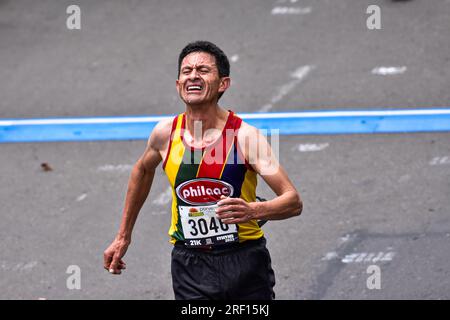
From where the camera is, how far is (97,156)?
37.3 feet

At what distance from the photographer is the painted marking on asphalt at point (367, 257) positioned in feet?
30.1

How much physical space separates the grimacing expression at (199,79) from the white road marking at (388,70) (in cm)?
579

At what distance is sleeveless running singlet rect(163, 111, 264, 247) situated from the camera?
21.9 ft

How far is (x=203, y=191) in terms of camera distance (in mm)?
6711

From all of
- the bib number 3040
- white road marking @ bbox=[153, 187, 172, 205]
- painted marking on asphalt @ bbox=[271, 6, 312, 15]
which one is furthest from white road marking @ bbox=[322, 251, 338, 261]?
painted marking on asphalt @ bbox=[271, 6, 312, 15]

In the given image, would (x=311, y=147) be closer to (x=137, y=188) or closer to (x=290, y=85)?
(x=290, y=85)

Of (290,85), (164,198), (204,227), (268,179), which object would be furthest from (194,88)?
(290,85)

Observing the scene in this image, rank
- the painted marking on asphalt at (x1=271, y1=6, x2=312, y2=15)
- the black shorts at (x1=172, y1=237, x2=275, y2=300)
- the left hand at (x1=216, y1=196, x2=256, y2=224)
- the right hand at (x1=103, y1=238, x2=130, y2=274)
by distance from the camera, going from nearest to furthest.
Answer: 1. the left hand at (x1=216, y1=196, x2=256, y2=224)
2. the black shorts at (x1=172, y1=237, x2=275, y2=300)
3. the right hand at (x1=103, y1=238, x2=130, y2=274)
4. the painted marking on asphalt at (x1=271, y1=6, x2=312, y2=15)

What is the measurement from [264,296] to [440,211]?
3385mm

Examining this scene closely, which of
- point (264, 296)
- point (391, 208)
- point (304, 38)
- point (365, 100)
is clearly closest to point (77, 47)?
point (304, 38)

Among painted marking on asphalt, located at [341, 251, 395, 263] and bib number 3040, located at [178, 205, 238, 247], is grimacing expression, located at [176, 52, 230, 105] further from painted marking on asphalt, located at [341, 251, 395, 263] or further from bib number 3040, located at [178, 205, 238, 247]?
painted marking on asphalt, located at [341, 251, 395, 263]

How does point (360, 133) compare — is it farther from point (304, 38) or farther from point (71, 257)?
point (71, 257)

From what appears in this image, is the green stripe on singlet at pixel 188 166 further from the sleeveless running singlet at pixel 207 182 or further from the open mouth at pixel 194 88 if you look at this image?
the open mouth at pixel 194 88

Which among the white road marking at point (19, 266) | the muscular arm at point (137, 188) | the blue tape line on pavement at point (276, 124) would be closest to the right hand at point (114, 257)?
the muscular arm at point (137, 188)
